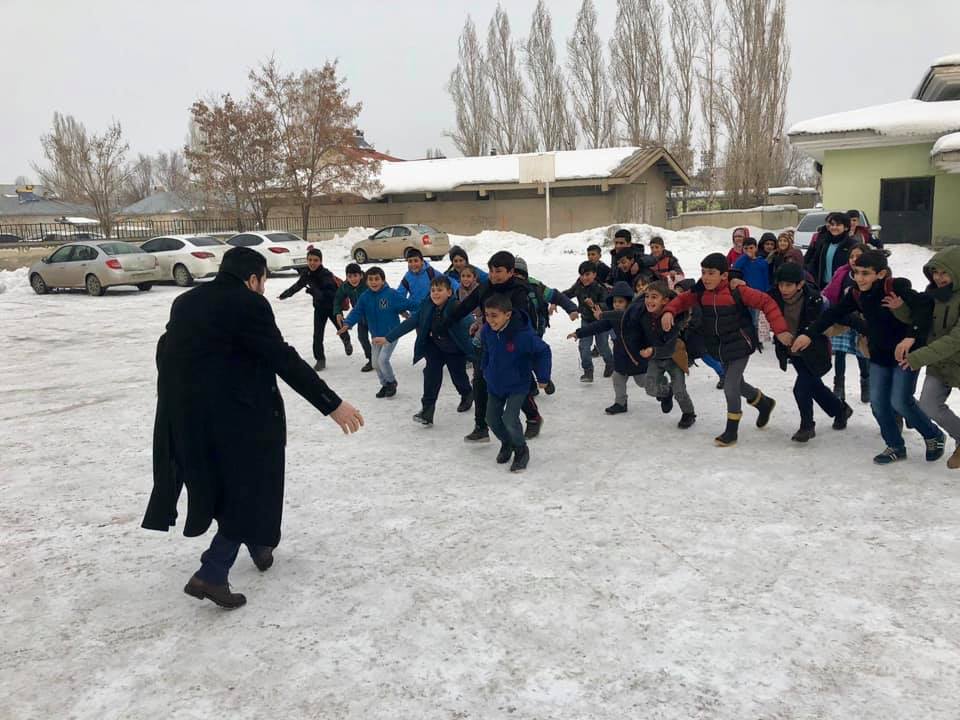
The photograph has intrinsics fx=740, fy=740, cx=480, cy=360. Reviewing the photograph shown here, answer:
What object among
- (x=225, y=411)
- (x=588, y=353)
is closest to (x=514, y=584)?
(x=225, y=411)

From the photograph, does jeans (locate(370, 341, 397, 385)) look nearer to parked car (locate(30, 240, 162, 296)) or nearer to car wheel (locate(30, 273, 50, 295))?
parked car (locate(30, 240, 162, 296))

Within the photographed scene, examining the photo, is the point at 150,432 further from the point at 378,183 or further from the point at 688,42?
the point at 688,42

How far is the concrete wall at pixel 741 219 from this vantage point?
33031 mm

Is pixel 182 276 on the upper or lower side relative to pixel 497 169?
lower

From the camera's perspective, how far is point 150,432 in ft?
24.3

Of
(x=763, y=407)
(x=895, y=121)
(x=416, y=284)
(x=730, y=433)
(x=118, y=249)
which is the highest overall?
(x=895, y=121)

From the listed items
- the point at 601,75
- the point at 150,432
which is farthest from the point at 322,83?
the point at 150,432

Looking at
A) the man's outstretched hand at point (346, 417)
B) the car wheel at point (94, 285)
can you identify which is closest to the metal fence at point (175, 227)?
the car wheel at point (94, 285)

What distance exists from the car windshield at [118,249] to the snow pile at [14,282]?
3052mm

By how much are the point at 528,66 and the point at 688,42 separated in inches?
452

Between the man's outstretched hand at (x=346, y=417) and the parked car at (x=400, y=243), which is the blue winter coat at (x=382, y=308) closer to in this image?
the man's outstretched hand at (x=346, y=417)

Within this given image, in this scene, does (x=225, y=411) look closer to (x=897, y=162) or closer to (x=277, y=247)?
(x=277, y=247)

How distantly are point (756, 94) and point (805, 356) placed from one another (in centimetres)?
3531

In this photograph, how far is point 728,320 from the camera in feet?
20.4
